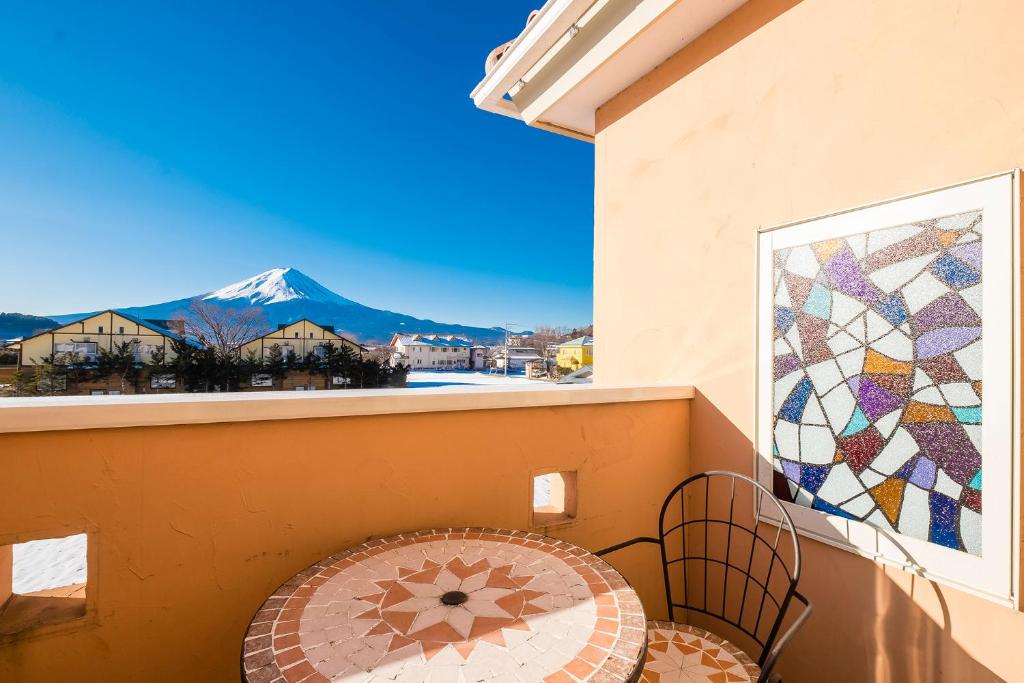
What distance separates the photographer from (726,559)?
87.7 inches

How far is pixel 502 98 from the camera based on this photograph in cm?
348

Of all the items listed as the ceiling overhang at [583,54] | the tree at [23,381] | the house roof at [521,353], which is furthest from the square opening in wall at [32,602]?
the house roof at [521,353]

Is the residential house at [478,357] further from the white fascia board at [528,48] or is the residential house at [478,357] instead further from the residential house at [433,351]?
the white fascia board at [528,48]

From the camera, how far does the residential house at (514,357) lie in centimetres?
693

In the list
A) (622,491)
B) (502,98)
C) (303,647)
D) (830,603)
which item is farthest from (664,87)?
(303,647)

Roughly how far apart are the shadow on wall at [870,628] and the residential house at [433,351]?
7189 millimetres

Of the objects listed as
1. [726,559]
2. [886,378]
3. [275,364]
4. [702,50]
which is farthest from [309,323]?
[886,378]

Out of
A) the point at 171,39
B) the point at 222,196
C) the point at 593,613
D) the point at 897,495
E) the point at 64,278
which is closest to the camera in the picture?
the point at 593,613

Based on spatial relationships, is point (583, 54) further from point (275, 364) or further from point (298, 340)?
point (275, 364)

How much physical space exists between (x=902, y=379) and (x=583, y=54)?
101 inches

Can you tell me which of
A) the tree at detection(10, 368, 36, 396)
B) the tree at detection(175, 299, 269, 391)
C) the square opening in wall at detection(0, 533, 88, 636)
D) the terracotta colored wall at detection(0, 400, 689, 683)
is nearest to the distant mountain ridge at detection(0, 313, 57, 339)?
the tree at detection(10, 368, 36, 396)

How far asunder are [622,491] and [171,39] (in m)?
20.8

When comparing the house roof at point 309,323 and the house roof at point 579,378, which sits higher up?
the house roof at point 309,323

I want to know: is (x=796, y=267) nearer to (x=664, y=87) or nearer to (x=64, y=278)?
(x=664, y=87)
